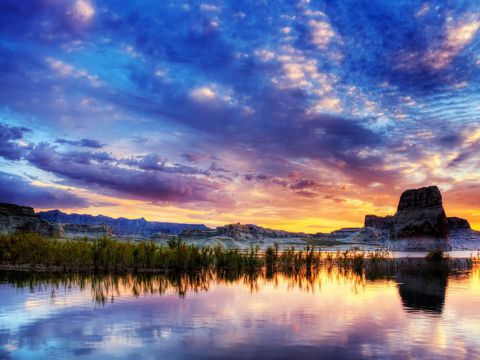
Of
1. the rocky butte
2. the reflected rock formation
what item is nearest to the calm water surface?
the reflected rock formation

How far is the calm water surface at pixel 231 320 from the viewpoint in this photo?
10.9m

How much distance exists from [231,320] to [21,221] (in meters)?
94.0

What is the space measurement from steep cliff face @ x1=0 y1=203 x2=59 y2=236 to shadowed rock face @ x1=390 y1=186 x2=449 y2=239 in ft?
365

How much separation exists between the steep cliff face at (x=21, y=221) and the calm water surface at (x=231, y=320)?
75.0m

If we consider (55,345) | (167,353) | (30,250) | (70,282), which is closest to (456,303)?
(167,353)

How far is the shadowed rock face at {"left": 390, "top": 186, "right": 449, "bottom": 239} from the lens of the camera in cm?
14500

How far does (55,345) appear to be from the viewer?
11.1 m

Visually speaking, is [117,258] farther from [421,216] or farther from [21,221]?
[421,216]

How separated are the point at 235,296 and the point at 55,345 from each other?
1018 centimetres

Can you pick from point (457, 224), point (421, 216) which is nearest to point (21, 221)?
point (421, 216)

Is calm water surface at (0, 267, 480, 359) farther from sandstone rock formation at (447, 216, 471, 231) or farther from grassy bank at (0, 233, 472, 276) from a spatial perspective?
sandstone rock formation at (447, 216, 471, 231)

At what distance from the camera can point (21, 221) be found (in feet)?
315

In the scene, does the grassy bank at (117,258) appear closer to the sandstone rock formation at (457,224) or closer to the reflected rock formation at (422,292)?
the reflected rock formation at (422,292)

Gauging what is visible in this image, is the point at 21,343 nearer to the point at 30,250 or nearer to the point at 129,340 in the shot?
the point at 129,340
